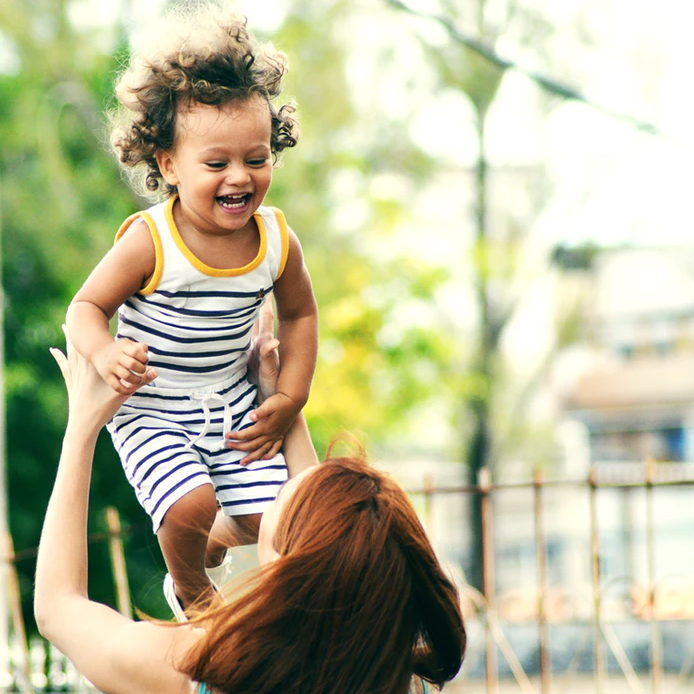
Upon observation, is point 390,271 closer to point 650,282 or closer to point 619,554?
point 619,554

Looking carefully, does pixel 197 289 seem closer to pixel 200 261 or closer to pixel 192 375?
pixel 200 261

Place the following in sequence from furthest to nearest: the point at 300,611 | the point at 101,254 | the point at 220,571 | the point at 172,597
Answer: the point at 101,254, the point at 220,571, the point at 172,597, the point at 300,611

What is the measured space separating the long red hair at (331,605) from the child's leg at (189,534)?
0.21 metres

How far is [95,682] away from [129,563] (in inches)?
301

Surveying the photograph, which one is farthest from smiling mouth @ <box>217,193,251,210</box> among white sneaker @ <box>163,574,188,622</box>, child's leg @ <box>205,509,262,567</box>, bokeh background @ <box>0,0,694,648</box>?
bokeh background @ <box>0,0,694,648</box>

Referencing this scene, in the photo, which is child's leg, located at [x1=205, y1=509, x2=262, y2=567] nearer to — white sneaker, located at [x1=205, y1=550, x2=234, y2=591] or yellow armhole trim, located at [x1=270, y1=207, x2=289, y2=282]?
white sneaker, located at [x1=205, y1=550, x2=234, y2=591]

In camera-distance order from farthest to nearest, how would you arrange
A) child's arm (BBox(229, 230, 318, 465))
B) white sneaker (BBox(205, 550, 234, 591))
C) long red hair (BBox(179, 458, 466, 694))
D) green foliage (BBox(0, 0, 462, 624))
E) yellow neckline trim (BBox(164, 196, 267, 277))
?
green foliage (BBox(0, 0, 462, 624))
white sneaker (BBox(205, 550, 234, 591))
child's arm (BBox(229, 230, 318, 465))
yellow neckline trim (BBox(164, 196, 267, 277))
long red hair (BBox(179, 458, 466, 694))

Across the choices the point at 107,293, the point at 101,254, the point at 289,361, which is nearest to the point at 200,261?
the point at 107,293

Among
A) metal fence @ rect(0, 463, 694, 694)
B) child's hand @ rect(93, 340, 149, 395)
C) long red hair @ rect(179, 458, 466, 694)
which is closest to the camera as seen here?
long red hair @ rect(179, 458, 466, 694)

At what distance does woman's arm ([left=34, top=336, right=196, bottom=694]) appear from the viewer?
126cm

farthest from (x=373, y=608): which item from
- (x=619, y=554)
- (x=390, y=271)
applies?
(x=619, y=554)

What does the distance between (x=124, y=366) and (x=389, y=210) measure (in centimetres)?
878

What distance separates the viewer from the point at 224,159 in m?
1.43

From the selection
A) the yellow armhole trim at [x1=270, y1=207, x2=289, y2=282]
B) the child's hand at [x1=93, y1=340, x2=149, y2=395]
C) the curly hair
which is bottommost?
the child's hand at [x1=93, y1=340, x2=149, y2=395]
